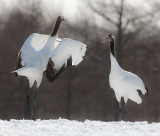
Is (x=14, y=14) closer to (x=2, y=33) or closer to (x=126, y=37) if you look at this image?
(x=2, y=33)

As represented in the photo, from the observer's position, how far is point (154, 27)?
23281 millimetres

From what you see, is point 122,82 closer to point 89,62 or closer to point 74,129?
point 74,129

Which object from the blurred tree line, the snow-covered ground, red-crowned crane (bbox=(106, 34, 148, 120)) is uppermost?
the blurred tree line

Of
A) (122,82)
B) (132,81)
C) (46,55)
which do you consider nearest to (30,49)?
(46,55)

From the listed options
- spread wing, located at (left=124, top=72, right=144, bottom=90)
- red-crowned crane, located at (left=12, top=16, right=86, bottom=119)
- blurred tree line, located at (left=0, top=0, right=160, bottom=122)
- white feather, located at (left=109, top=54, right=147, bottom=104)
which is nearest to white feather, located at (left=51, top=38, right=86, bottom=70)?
red-crowned crane, located at (left=12, top=16, right=86, bottom=119)

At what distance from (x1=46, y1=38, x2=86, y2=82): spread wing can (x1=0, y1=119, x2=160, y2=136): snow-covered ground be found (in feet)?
6.40

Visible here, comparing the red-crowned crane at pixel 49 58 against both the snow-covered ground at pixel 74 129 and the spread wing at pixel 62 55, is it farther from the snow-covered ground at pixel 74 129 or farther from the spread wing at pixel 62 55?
the snow-covered ground at pixel 74 129

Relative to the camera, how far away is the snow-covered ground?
22.9ft

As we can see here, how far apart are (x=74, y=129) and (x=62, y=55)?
2960 millimetres

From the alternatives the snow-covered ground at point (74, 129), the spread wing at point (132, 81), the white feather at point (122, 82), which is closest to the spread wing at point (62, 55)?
the snow-covered ground at point (74, 129)

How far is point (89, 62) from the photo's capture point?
91.1 feet

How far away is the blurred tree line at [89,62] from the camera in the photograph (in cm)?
2283

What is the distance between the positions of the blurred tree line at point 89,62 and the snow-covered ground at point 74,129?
44.4 ft

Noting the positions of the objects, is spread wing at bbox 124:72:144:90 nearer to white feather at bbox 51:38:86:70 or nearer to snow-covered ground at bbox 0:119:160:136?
white feather at bbox 51:38:86:70
